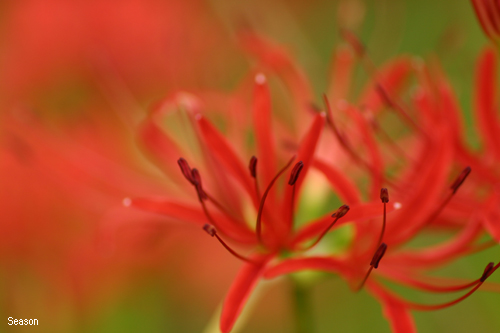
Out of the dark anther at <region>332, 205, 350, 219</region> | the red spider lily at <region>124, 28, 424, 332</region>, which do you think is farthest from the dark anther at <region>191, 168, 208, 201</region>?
the dark anther at <region>332, 205, 350, 219</region>

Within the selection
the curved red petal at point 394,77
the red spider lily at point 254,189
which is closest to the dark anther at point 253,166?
the red spider lily at point 254,189

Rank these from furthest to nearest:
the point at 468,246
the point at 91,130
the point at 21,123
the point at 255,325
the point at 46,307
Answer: the point at 255,325 < the point at 91,130 < the point at 46,307 < the point at 21,123 < the point at 468,246

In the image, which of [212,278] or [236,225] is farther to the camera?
[212,278]

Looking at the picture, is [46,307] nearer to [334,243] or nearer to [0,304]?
[0,304]

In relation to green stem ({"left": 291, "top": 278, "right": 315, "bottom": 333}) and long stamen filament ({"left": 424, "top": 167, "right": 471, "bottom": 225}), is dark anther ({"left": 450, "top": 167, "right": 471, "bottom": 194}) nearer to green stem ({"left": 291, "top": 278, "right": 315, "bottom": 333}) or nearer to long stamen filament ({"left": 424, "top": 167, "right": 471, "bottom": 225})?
long stamen filament ({"left": 424, "top": 167, "right": 471, "bottom": 225})

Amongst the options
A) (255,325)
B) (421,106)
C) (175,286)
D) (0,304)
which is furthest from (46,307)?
(421,106)

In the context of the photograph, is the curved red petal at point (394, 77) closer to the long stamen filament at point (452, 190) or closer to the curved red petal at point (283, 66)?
the curved red petal at point (283, 66)
